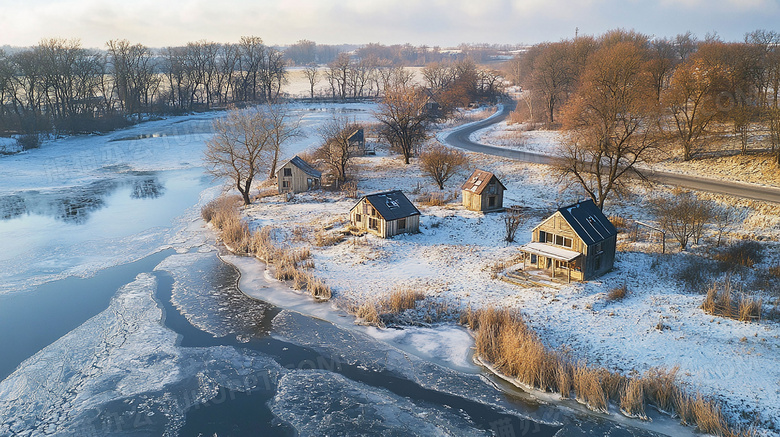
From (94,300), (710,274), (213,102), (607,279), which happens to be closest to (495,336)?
(607,279)

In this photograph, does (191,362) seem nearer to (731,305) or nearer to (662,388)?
(662,388)

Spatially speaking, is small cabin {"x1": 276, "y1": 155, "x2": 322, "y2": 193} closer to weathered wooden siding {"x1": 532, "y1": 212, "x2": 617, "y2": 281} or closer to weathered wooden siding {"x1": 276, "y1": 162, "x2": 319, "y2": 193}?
weathered wooden siding {"x1": 276, "y1": 162, "x2": 319, "y2": 193}

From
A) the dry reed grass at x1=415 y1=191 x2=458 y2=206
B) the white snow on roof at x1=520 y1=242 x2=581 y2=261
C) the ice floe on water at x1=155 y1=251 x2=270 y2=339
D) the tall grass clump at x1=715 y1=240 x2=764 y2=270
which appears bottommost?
the ice floe on water at x1=155 y1=251 x2=270 y2=339

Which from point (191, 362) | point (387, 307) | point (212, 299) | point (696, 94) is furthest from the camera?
point (696, 94)

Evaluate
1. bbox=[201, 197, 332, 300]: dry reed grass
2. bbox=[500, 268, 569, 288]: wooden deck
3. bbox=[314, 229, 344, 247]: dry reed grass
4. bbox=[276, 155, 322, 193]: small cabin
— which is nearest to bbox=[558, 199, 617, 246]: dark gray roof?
bbox=[500, 268, 569, 288]: wooden deck

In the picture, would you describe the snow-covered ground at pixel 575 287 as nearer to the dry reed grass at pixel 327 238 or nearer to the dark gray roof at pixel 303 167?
the dry reed grass at pixel 327 238

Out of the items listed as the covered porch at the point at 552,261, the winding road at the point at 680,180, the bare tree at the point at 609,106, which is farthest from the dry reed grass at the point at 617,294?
the winding road at the point at 680,180

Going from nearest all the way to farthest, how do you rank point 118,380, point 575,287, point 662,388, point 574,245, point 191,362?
point 662,388
point 118,380
point 191,362
point 575,287
point 574,245

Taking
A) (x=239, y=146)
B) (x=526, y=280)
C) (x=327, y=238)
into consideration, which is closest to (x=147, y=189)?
(x=239, y=146)
